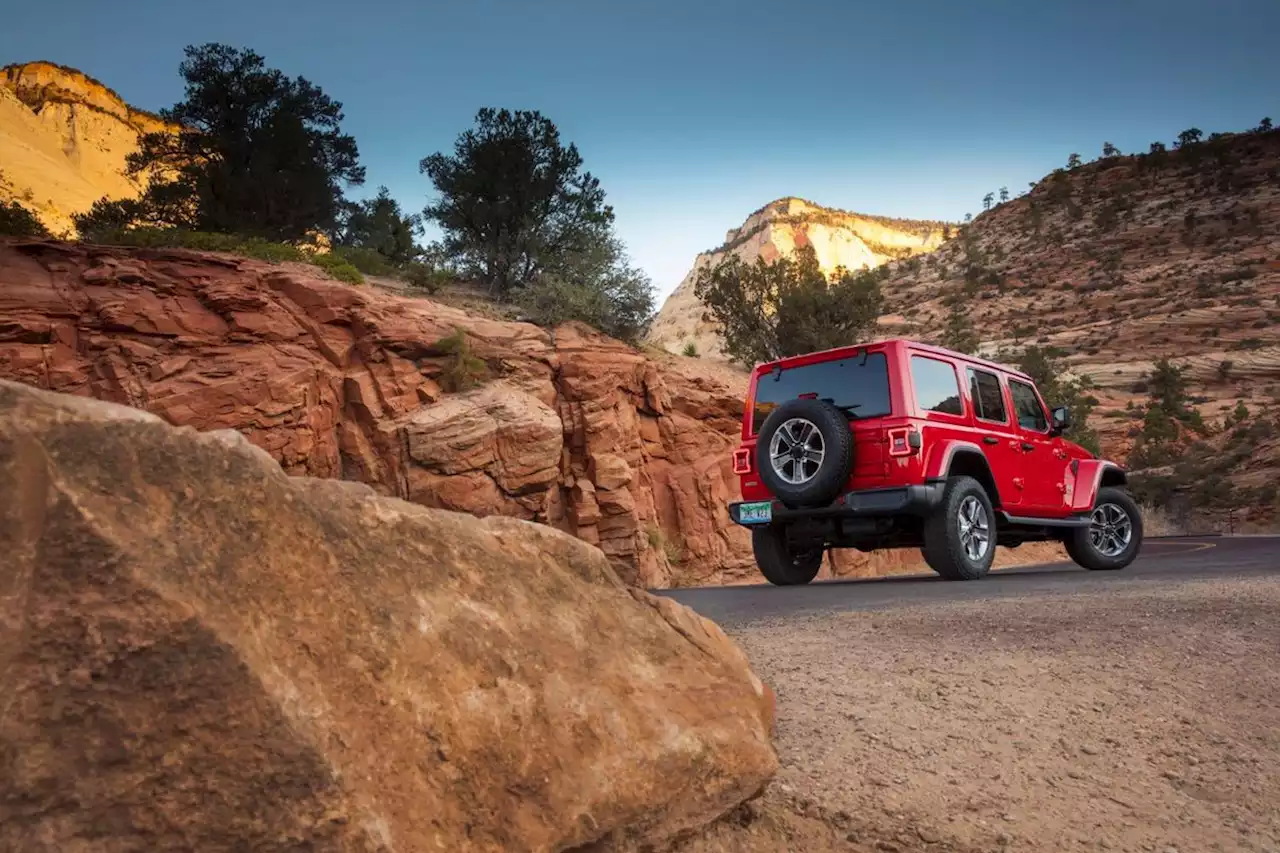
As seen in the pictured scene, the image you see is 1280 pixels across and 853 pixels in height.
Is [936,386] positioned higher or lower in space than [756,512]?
higher

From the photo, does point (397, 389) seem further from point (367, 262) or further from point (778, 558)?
point (778, 558)

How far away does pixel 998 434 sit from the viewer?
942 centimetres

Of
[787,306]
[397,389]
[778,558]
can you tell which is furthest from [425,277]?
[778,558]

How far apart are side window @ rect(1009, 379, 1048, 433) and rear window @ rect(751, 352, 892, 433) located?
2.36 m

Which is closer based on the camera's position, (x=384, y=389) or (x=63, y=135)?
(x=384, y=389)

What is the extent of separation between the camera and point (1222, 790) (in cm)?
267

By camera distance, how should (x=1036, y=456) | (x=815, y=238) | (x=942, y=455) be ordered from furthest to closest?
(x=815, y=238), (x=1036, y=456), (x=942, y=455)

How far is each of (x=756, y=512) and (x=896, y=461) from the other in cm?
159

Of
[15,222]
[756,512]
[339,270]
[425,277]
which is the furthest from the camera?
[425,277]

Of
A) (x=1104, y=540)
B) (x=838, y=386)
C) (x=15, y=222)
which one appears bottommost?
(x=1104, y=540)

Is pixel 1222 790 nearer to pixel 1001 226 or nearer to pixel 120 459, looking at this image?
pixel 120 459

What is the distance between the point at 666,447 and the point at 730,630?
12.5 meters

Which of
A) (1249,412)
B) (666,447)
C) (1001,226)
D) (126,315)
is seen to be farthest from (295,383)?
(1001,226)

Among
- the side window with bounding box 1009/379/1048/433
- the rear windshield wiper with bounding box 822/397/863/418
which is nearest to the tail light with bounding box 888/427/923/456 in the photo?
the rear windshield wiper with bounding box 822/397/863/418
